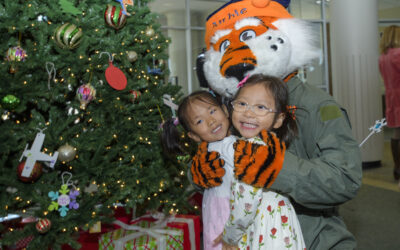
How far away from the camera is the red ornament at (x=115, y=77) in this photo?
7.72 feet

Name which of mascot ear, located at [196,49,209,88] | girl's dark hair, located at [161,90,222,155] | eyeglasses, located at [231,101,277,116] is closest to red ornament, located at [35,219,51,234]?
girl's dark hair, located at [161,90,222,155]

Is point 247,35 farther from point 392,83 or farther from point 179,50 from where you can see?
point 179,50

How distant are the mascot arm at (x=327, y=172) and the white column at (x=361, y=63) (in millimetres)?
5007

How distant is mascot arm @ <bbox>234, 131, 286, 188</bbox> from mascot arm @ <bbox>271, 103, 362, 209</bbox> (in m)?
0.02

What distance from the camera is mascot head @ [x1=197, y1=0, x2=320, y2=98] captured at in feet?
4.24

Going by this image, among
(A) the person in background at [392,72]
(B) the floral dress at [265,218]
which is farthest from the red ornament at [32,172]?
(A) the person in background at [392,72]

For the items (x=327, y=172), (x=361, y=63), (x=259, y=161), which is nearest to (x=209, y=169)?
(x=259, y=161)

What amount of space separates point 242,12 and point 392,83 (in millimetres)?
3783

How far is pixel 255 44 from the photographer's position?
1.32 metres

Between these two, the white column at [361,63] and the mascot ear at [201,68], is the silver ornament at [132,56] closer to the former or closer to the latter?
the mascot ear at [201,68]

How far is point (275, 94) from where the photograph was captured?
1.20m

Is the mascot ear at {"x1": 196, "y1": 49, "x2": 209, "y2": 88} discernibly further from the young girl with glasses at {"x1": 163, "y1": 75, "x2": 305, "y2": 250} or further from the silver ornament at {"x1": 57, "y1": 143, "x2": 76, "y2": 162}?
the silver ornament at {"x1": 57, "y1": 143, "x2": 76, "y2": 162}

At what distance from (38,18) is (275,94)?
175 cm

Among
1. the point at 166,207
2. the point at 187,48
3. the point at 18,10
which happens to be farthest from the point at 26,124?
the point at 187,48
